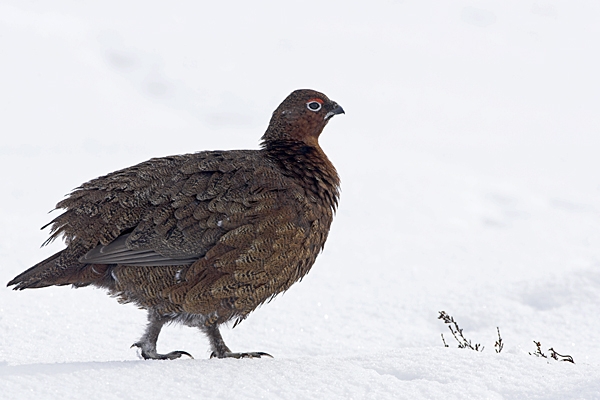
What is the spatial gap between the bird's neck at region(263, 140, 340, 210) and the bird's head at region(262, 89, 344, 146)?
93 mm

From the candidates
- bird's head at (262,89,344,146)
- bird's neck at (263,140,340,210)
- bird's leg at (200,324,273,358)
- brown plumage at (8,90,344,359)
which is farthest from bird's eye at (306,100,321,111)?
bird's leg at (200,324,273,358)

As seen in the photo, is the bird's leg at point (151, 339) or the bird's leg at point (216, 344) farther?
the bird's leg at point (216, 344)

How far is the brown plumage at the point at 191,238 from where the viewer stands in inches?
163

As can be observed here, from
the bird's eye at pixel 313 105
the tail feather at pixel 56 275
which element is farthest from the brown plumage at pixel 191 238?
the bird's eye at pixel 313 105

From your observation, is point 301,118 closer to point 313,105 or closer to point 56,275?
point 313,105

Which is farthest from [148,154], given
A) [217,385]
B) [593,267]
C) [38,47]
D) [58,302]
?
[217,385]

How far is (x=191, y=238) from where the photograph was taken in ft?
13.7

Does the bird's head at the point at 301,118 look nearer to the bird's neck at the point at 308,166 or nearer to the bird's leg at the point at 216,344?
the bird's neck at the point at 308,166

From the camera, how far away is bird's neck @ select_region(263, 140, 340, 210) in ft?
15.1

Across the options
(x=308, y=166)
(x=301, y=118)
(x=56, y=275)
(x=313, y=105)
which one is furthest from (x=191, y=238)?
(x=313, y=105)

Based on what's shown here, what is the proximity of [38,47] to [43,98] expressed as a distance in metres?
1.57

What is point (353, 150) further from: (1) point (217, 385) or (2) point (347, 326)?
(1) point (217, 385)

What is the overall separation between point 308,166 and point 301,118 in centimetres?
48

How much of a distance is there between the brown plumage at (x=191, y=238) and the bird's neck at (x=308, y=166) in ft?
0.17
